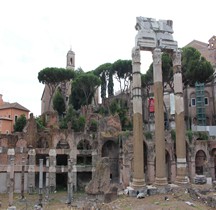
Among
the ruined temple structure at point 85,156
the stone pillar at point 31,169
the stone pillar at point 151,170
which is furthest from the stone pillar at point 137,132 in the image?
the stone pillar at point 31,169

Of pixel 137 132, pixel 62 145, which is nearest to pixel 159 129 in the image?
pixel 137 132

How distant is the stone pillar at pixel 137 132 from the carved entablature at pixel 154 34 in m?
0.61

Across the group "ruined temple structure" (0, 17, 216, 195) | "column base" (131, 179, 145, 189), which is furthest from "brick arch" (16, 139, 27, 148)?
"column base" (131, 179, 145, 189)

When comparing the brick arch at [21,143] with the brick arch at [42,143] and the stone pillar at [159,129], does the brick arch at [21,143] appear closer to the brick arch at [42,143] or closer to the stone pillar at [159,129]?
the brick arch at [42,143]

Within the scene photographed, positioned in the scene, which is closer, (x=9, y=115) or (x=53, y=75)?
(x=53, y=75)

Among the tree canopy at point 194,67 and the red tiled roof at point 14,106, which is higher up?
the tree canopy at point 194,67

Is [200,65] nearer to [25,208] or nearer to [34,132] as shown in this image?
[34,132]

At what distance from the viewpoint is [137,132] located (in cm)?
1455

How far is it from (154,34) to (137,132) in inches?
201

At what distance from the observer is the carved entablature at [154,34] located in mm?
15159

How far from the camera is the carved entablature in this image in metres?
15.2

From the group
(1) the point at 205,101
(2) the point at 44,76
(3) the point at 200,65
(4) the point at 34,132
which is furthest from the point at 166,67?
(2) the point at 44,76

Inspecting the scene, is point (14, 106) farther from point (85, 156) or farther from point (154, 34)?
point (154, 34)

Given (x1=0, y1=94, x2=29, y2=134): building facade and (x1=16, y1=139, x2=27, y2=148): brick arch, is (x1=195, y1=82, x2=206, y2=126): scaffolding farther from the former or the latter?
(x1=0, y1=94, x2=29, y2=134): building facade
